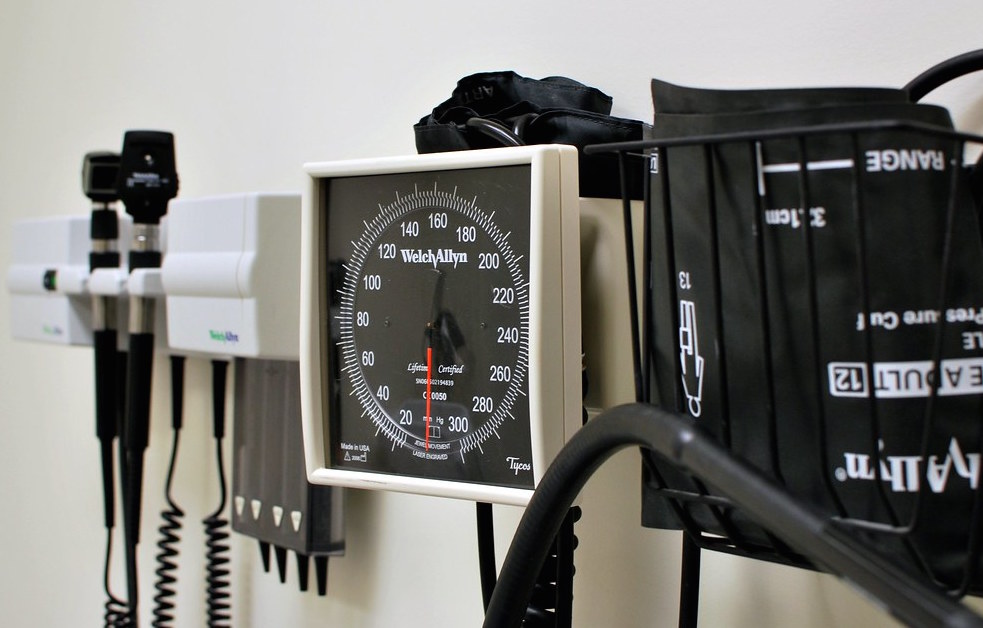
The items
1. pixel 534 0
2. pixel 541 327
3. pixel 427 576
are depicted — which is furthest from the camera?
pixel 427 576

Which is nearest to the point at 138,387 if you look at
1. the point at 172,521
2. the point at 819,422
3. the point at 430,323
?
the point at 172,521

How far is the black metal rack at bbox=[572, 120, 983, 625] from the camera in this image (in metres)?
0.43

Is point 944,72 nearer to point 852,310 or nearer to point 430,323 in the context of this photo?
point 852,310

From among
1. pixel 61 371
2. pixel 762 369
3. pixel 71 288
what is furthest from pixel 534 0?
pixel 61 371

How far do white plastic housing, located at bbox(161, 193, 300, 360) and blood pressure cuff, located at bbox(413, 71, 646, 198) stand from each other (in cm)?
23

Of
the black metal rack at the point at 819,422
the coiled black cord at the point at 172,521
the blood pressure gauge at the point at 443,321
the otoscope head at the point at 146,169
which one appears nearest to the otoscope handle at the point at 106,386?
the coiled black cord at the point at 172,521

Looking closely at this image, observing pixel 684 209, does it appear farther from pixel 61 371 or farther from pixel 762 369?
pixel 61 371

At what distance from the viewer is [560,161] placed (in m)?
0.73

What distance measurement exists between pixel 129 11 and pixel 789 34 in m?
1.01

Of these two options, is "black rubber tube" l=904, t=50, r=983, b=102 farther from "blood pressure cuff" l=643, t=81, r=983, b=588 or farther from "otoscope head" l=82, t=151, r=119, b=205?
"otoscope head" l=82, t=151, r=119, b=205

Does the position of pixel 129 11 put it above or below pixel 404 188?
above

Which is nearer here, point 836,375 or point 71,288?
point 836,375

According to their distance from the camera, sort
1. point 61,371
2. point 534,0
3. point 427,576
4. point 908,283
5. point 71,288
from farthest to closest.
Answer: point 61,371 → point 71,288 → point 427,576 → point 534,0 → point 908,283

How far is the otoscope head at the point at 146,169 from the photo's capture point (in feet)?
3.82
